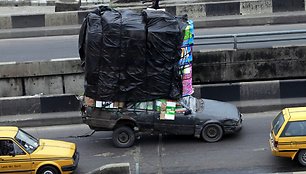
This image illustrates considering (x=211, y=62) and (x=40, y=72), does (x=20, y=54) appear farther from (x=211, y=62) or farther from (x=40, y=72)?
(x=211, y=62)

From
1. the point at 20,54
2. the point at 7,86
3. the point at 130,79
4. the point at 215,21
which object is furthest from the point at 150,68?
the point at 215,21

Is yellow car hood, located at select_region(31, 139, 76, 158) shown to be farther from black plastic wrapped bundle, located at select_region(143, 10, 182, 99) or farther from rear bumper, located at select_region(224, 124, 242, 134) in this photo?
rear bumper, located at select_region(224, 124, 242, 134)

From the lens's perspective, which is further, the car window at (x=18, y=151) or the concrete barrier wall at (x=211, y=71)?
the concrete barrier wall at (x=211, y=71)

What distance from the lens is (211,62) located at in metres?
18.4

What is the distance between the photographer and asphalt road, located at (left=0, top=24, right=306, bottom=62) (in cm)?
2039

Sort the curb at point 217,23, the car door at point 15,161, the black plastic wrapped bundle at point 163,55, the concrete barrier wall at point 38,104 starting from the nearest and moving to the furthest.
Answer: the car door at point 15,161 < the black plastic wrapped bundle at point 163,55 < the concrete barrier wall at point 38,104 < the curb at point 217,23

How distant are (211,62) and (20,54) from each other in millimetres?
7160

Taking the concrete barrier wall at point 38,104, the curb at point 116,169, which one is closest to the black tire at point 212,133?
the curb at point 116,169

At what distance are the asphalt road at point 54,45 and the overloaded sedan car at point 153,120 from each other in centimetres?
500

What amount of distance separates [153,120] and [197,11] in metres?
12.0

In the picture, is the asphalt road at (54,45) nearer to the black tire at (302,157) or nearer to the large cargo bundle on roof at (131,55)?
the large cargo bundle on roof at (131,55)

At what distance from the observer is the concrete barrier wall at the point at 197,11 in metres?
25.6

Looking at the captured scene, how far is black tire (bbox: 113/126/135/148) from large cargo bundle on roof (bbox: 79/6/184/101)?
2.54 ft

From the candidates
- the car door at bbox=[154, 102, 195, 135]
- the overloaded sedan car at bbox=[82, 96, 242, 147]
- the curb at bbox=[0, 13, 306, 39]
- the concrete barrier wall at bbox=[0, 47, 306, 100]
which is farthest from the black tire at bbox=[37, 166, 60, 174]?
the curb at bbox=[0, 13, 306, 39]
